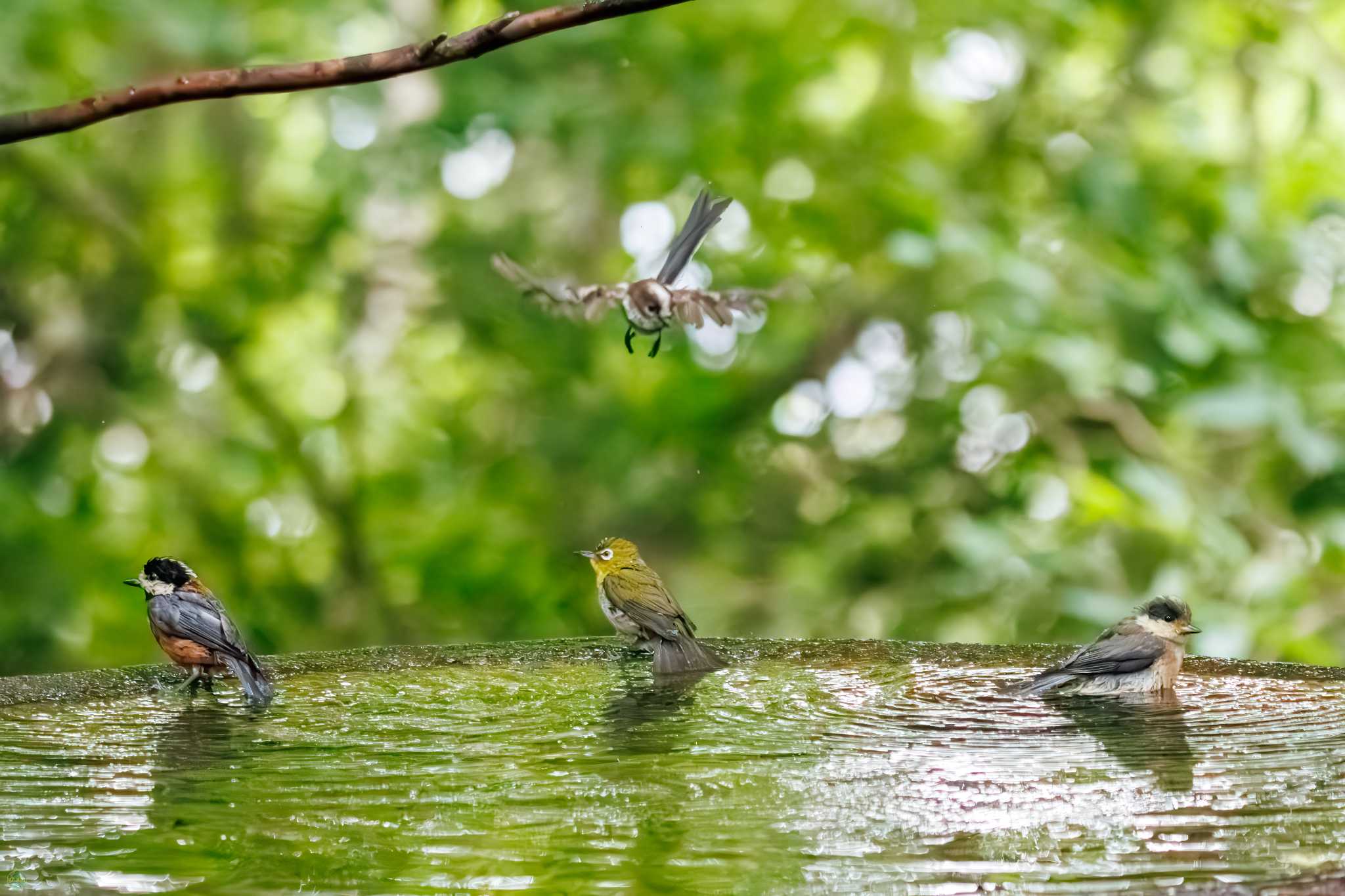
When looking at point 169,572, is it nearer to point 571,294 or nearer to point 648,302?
point 571,294

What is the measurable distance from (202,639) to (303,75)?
232cm

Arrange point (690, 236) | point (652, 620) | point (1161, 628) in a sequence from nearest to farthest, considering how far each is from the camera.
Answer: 1. point (1161, 628)
2. point (652, 620)
3. point (690, 236)

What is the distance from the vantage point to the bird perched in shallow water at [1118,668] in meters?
3.58

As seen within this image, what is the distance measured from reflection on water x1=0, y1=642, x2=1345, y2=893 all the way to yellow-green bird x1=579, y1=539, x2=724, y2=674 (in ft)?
0.66

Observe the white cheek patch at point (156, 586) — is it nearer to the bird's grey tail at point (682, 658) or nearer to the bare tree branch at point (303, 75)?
the bird's grey tail at point (682, 658)

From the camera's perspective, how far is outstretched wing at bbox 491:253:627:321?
4.07 meters

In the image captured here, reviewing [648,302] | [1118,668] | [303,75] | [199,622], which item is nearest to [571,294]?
[648,302]

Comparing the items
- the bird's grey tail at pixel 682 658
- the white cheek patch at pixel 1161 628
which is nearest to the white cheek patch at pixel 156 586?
the bird's grey tail at pixel 682 658

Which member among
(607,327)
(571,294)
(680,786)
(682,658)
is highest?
(607,327)

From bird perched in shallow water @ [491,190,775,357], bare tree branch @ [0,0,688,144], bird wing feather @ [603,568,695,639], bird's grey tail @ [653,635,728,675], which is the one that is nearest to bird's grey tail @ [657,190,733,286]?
bird perched in shallow water @ [491,190,775,357]

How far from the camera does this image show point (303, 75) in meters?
2.01

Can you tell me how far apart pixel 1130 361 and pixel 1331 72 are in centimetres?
174

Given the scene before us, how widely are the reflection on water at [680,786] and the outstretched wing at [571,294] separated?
3.59 ft

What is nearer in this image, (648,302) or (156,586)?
(648,302)
